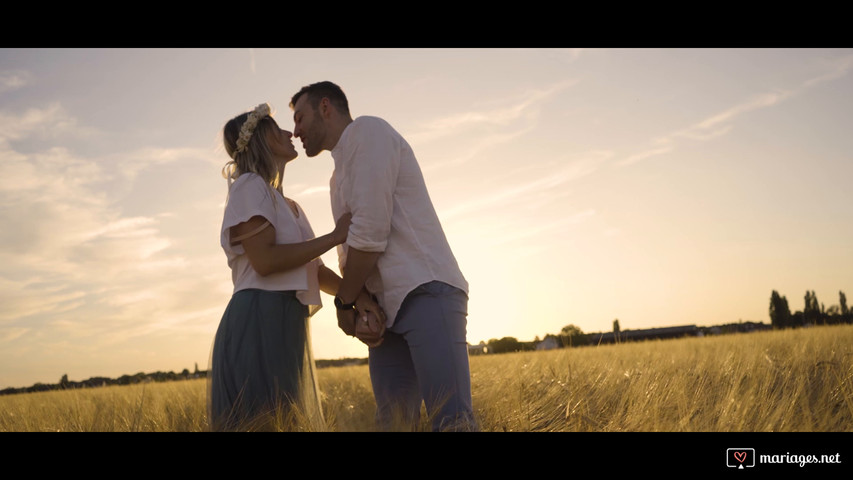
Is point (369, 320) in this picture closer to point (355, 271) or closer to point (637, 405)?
point (355, 271)

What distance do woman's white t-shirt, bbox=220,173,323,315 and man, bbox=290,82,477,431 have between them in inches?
12.6

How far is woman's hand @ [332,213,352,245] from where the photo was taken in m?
2.65

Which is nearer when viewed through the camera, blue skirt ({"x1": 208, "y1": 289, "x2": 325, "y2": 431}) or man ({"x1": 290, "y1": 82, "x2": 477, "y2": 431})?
man ({"x1": 290, "y1": 82, "x2": 477, "y2": 431})

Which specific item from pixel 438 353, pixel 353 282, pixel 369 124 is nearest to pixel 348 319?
pixel 353 282

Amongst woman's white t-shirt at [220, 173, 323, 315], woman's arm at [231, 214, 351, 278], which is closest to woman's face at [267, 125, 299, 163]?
woman's white t-shirt at [220, 173, 323, 315]

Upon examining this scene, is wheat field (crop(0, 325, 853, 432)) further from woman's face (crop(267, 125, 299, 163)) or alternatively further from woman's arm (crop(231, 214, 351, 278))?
woman's face (crop(267, 125, 299, 163))

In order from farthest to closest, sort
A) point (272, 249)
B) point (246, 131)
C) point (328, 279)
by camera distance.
Result: point (328, 279) → point (246, 131) → point (272, 249)

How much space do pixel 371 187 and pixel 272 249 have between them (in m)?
0.60

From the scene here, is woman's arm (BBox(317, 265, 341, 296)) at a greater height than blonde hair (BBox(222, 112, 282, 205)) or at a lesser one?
lesser

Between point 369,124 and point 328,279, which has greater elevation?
point 369,124

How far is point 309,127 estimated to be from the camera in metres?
2.79
